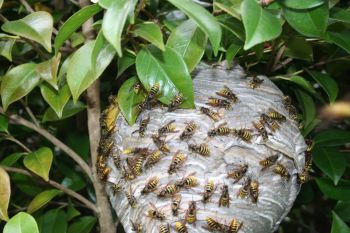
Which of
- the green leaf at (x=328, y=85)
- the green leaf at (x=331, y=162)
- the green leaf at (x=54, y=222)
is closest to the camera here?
the green leaf at (x=328, y=85)

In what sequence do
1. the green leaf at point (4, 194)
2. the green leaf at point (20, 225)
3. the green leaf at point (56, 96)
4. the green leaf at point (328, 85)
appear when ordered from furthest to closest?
the green leaf at point (328, 85) → the green leaf at point (56, 96) → the green leaf at point (4, 194) → the green leaf at point (20, 225)

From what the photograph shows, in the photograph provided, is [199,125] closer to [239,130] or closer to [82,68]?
[239,130]

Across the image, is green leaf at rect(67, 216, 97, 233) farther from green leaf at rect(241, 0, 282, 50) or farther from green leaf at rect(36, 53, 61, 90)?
green leaf at rect(241, 0, 282, 50)

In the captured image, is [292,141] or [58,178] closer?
[292,141]

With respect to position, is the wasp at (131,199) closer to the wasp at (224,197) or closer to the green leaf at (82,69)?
the wasp at (224,197)

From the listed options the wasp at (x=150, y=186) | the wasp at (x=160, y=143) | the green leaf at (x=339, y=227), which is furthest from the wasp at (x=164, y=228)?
the green leaf at (x=339, y=227)

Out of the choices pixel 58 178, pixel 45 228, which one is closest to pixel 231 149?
pixel 45 228

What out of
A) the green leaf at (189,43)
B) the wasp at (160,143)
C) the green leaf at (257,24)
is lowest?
the wasp at (160,143)

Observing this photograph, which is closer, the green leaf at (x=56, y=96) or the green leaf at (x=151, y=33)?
the green leaf at (x=151, y=33)
